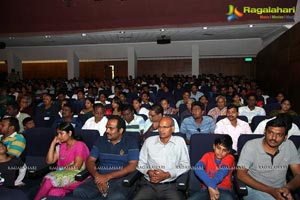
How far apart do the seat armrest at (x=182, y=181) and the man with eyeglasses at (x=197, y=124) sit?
1483mm

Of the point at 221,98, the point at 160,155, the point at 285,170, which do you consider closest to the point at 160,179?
the point at 160,155

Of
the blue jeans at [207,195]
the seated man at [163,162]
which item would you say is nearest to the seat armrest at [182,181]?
the seated man at [163,162]

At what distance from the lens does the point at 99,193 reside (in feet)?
9.57

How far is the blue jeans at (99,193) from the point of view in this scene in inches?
109

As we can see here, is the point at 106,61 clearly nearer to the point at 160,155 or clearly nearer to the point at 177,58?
the point at 177,58

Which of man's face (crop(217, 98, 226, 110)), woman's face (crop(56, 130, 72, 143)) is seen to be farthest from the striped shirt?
man's face (crop(217, 98, 226, 110))

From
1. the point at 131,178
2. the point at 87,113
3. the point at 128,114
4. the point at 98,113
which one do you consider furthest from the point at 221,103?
the point at 131,178

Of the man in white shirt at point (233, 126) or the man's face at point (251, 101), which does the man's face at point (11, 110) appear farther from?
the man's face at point (251, 101)

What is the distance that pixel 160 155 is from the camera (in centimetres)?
296

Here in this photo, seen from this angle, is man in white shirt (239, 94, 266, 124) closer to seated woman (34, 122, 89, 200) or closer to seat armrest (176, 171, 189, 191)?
seat armrest (176, 171, 189, 191)

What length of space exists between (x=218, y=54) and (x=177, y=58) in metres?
2.49

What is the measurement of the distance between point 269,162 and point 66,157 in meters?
2.26

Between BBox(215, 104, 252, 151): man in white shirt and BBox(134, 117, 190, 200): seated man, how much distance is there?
1.36 m

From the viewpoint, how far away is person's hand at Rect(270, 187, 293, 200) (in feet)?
8.05
